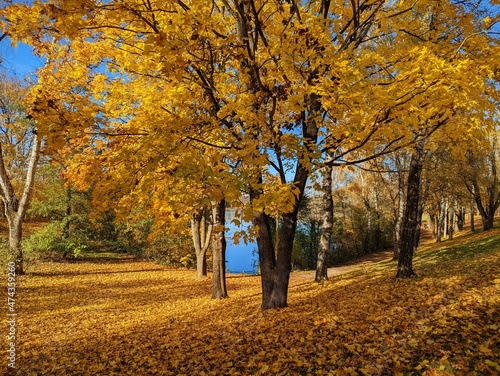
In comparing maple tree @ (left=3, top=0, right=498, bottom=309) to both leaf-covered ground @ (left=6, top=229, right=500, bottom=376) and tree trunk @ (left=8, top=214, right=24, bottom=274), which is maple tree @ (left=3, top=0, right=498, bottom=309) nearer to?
leaf-covered ground @ (left=6, top=229, right=500, bottom=376)

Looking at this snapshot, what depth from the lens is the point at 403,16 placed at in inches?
243

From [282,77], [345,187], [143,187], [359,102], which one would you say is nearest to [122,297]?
[143,187]

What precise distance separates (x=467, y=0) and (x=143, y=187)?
7.64 metres

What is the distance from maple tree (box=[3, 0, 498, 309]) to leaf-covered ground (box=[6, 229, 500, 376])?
1458 millimetres

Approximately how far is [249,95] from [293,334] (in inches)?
154

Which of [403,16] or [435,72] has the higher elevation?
[403,16]

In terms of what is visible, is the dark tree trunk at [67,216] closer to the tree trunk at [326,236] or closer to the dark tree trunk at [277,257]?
the tree trunk at [326,236]

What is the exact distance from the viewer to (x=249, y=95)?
197 inches

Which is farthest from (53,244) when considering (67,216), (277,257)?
(277,257)

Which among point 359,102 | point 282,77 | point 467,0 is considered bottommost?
point 359,102

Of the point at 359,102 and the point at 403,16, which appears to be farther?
the point at 403,16

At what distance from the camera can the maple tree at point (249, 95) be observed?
13.0 feet

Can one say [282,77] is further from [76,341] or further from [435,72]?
[76,341]

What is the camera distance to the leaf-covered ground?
149 inches
